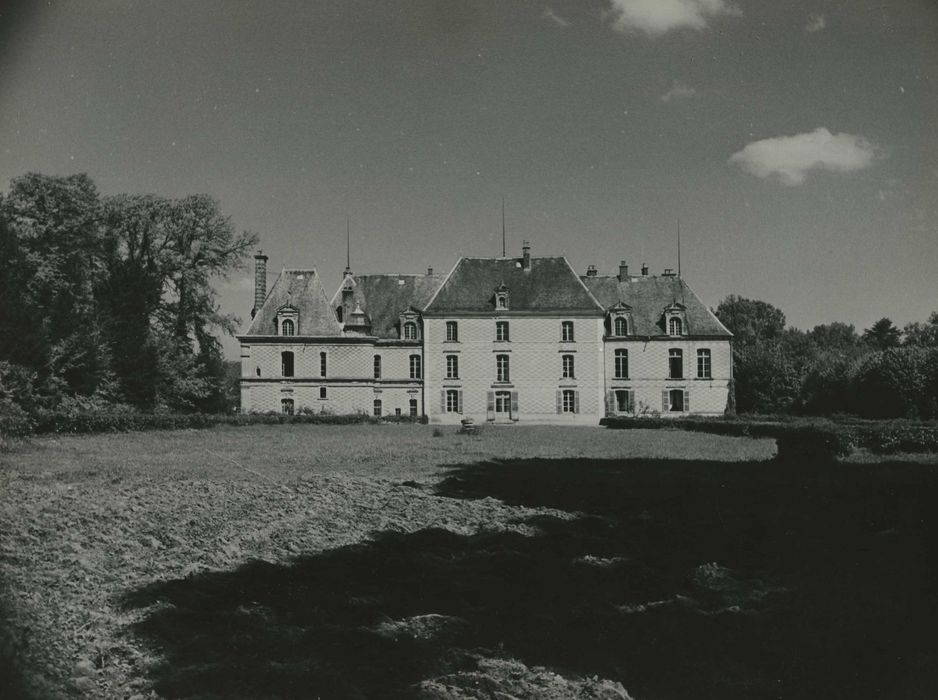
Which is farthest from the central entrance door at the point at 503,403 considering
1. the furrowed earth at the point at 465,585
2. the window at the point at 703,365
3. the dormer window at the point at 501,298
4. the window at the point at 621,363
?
the furrowed earth at the point at 465,585

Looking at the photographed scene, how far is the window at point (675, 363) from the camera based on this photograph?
112 feet

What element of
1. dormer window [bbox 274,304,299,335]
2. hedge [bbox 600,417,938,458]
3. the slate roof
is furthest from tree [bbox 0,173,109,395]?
hedge [bbox 600,417,938,458]

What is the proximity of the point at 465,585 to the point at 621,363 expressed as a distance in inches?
1173

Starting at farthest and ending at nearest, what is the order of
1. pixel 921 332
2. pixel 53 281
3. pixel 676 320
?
pixel 921 332, pixel 676 320, pixel 53 281

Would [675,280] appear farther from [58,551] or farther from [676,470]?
[58,551]

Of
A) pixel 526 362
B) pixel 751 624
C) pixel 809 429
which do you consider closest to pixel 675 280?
pixel 526 362

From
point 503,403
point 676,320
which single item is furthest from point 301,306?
point 676,320

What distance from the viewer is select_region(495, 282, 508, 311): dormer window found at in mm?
33531

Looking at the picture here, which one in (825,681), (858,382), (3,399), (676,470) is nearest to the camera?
(825,681)

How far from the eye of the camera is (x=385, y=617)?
4.98 meters

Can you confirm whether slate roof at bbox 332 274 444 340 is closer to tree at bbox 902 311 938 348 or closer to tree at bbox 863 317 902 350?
tree at bbox 902 311 938 348

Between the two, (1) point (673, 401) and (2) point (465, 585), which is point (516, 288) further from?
(2) point (465, 585)

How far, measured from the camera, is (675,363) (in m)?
34.4

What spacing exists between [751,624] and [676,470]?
7100 mm
